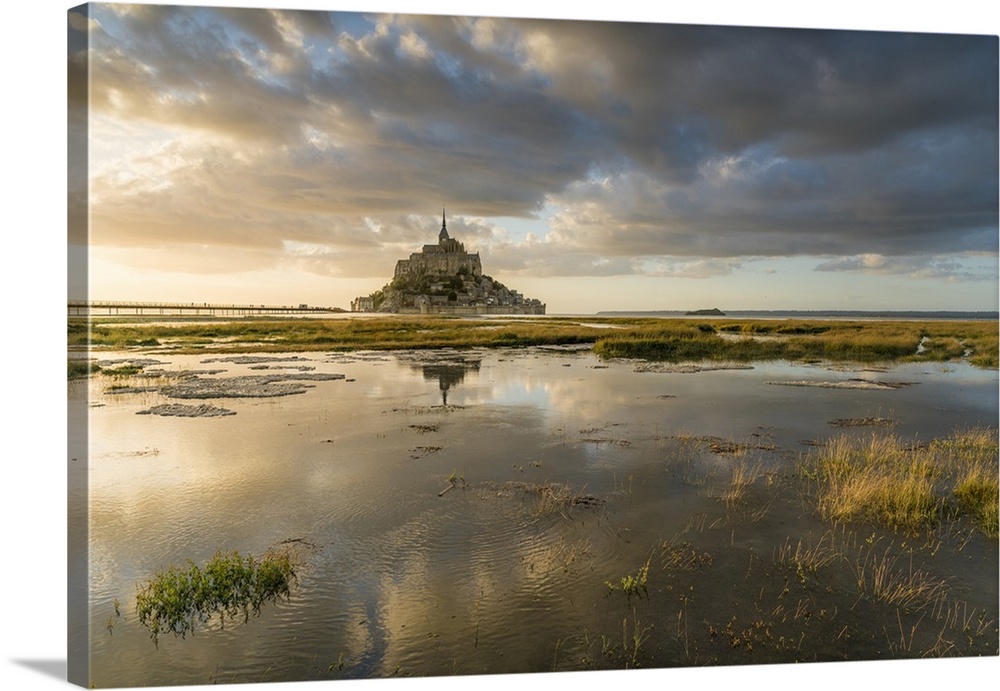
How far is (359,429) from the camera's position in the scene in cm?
823

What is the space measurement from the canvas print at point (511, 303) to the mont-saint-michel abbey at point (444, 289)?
0.06 metres

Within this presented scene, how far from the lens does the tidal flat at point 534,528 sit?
4.17m

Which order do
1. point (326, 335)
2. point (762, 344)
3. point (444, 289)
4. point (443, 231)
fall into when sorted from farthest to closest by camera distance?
point (762, 344) < point (326, 335) < point (444, 289) < point (443, 231)

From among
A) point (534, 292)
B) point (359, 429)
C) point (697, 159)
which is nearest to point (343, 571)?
point (359, 429)

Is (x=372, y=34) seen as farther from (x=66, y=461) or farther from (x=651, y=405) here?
(x=651, y=405)

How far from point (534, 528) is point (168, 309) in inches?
208

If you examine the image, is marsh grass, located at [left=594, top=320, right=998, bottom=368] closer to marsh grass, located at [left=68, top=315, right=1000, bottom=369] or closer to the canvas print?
marsh grass, located at [left=68, top=315, right=1000, bottom=369]

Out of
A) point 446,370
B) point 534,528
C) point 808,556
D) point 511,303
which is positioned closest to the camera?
point 808,556

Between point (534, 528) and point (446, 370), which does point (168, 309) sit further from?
point (446, 370)

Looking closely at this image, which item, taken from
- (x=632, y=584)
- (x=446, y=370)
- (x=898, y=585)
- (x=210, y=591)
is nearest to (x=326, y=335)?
(x=446, y=370)

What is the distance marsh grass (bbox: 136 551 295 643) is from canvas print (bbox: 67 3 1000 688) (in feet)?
0.08

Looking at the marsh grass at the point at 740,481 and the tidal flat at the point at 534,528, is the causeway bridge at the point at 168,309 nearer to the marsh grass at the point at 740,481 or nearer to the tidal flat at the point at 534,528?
the tidal flat at the point at 534,528

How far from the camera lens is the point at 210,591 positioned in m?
4.48

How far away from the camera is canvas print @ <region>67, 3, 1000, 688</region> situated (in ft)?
14.2
